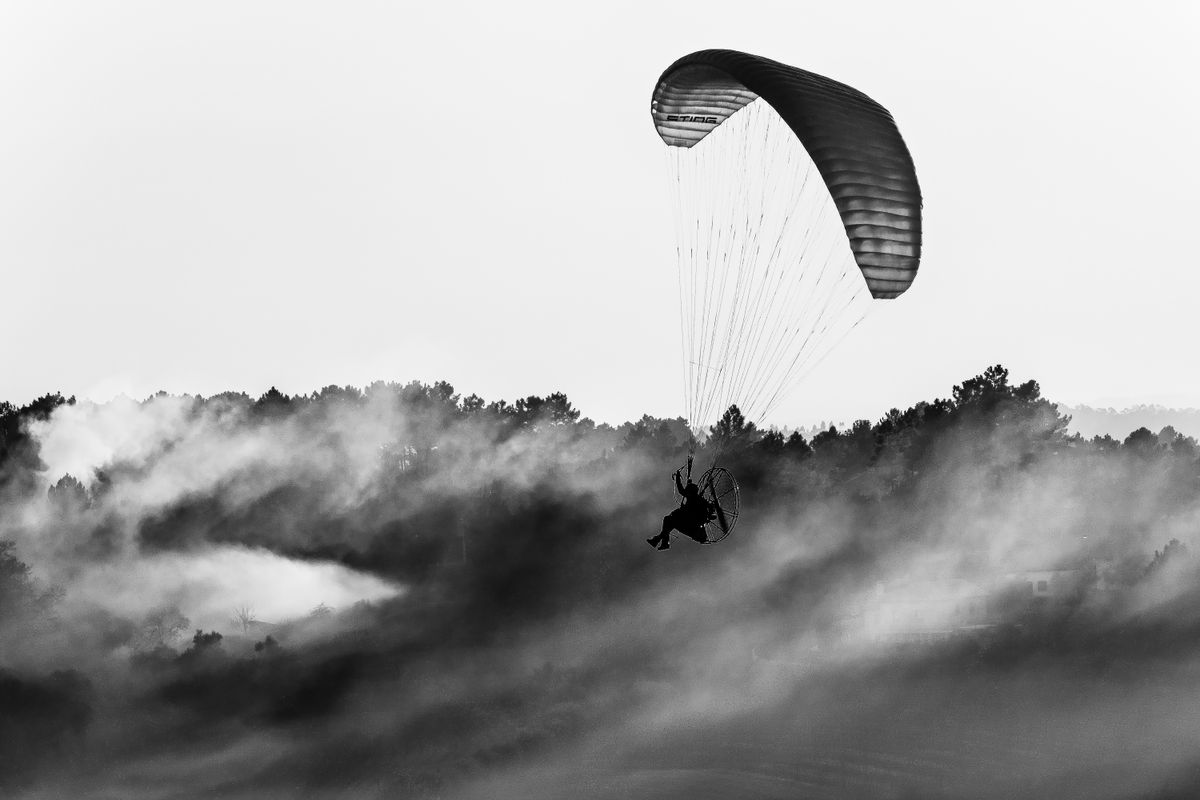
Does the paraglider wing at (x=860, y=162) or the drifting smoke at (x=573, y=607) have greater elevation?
the drifting smoke at (x=573, y=607)

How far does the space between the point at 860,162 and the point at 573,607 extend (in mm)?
59961

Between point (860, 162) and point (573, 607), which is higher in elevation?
point (573, 607)

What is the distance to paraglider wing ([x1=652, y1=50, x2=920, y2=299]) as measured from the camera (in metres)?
24.2

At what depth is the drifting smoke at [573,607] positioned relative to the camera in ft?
221

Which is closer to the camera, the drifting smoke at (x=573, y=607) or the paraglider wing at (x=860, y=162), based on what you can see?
the paraglider wing at (x=860, y=162)

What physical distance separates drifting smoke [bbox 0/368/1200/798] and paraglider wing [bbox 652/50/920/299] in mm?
42806

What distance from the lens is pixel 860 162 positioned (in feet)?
79.9

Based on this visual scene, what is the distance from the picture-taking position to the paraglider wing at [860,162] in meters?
24.2

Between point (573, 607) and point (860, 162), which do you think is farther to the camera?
point (573, 607)

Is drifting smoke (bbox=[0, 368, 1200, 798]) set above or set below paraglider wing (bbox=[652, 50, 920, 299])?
above

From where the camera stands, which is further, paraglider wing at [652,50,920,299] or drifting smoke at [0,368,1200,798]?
drifting smoke at [0,368,1200,798]

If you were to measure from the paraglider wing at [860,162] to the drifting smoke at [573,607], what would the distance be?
42806mm

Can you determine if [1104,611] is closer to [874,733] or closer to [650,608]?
[874,733]

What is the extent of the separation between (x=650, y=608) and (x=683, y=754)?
1394cm
